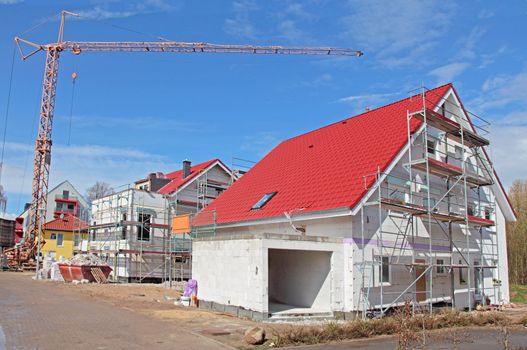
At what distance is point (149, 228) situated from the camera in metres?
35.2

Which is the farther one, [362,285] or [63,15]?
[63,15]

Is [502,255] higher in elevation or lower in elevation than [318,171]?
lower

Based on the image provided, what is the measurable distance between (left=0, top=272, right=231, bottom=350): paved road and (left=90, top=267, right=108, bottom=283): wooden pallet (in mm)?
12504

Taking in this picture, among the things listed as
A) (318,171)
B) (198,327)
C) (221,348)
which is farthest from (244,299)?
(318,171)

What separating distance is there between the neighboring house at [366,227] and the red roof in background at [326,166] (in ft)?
0.25

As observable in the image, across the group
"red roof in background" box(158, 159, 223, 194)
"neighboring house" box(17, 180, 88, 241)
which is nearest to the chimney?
"red roof in background" box(158, 159, 223, 194)

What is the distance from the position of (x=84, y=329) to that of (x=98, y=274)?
19550 mm

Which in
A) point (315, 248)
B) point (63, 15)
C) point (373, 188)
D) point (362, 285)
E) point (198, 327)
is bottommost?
point (198, 327)

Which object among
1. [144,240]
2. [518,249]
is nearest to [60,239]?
[144,240]

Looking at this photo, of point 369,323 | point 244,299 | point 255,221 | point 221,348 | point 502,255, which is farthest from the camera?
point 502,255

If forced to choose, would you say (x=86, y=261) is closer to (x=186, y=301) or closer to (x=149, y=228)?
(x=149, y=228)

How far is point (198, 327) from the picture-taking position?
13.2m

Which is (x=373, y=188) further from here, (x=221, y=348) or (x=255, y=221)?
(x=221, y=348)

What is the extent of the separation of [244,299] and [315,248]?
2799 mm
